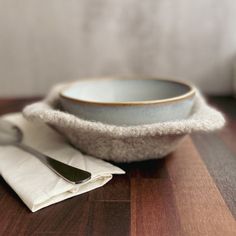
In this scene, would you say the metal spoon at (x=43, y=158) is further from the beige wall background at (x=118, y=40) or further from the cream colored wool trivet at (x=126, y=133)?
the beige wall background at (x=118, y=40)

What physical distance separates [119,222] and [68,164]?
11 cm


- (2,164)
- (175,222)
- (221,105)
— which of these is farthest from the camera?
(221,105)

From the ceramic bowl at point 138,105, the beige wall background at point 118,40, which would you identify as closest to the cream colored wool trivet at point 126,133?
the ceramic bowl at point 138,105

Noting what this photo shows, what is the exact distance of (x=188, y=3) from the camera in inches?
29.6

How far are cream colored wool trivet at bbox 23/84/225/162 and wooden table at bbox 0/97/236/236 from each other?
26mm

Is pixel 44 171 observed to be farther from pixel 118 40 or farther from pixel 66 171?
pixel 118 40

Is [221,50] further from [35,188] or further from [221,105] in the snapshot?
[35,188]

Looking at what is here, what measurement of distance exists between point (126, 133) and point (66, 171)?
0.07 m

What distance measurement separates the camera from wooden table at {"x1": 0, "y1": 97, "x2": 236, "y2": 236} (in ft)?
0.94

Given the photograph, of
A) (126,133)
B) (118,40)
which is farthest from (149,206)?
(118,40)

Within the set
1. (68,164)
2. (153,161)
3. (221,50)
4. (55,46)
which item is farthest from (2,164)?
(221,50)

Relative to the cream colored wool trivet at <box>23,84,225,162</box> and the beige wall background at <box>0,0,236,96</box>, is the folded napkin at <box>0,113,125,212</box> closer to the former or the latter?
the cream colored wool trivet at <box>23,84,225,162</box>

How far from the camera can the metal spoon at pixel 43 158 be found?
0.35 m

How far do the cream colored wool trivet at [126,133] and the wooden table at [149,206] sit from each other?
0.08 feet
